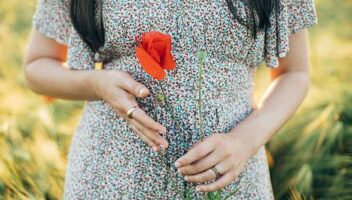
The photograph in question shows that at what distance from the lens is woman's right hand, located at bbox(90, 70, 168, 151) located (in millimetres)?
979

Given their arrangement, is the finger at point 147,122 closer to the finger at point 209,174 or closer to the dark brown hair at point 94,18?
the finger at point 209,174

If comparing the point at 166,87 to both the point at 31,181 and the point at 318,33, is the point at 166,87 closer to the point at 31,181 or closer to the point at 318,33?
the point at 31,181

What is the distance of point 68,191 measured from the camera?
1264mm

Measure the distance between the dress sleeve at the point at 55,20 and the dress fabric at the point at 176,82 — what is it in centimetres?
4

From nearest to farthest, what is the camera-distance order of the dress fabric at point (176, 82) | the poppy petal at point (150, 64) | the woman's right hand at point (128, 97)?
the poppy petal at point (150, 64), the woman's right hand at point (128, 97), the dress fabric at point (176, 82)

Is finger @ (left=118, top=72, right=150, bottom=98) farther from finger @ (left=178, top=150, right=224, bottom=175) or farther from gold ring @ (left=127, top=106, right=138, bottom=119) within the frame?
finger @ (left=178, top=150, right=224, bottom=175)

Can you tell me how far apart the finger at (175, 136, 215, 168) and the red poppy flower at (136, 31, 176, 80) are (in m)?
0.16

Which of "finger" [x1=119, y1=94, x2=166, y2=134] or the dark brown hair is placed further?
the dark brown hair

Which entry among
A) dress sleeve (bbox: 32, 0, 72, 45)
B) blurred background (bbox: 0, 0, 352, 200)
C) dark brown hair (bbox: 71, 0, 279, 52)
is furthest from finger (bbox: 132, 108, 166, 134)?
blurred background (bbox: 0, 0, 352, 200)

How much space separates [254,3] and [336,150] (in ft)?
3.82

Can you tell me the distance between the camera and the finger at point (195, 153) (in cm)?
99

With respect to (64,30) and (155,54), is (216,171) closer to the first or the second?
(155,54)

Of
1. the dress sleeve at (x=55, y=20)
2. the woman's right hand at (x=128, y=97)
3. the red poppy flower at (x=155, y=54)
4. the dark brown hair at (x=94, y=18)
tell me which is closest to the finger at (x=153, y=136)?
the woman's right hand at (x=128, y=97)

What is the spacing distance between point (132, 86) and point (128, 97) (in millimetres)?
26
